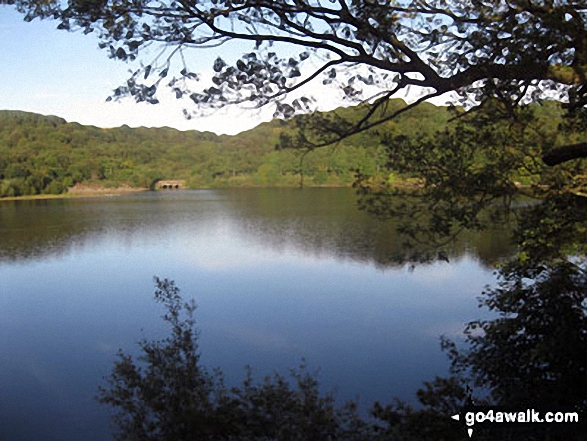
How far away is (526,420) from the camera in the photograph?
2.75 meters

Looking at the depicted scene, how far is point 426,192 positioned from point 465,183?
11.0 inches

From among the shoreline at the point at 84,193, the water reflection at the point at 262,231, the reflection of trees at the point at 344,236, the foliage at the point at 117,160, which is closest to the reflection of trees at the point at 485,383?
the reflection of trees at the point at 344,236

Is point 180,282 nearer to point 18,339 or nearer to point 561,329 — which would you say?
point 18,339

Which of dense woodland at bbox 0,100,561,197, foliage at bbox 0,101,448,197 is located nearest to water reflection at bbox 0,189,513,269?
dense woodland at bbox 0,100,561,197

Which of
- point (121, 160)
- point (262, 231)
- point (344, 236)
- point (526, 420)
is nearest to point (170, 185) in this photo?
point (121, 160)

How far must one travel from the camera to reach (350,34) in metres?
2.85

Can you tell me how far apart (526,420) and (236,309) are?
644cm

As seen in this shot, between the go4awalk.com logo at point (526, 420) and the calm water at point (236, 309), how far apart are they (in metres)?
1.08

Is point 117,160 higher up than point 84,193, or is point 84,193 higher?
point 117,160

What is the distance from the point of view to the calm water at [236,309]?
18.9 feet

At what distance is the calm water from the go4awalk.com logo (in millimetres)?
1078

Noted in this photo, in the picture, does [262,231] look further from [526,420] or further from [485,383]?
[526,420]

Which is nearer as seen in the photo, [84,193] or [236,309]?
[236,309]

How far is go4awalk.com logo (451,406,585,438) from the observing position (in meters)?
2.69
